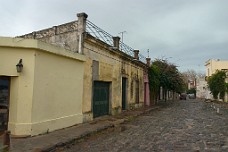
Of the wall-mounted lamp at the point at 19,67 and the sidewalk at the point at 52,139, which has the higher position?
the wall-mounted lamp at the point at 19,67

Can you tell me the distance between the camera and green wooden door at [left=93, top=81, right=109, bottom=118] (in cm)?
1595

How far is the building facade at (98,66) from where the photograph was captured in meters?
14.2

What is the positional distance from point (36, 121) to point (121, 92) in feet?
36.0

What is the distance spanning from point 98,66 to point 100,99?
2.00 m

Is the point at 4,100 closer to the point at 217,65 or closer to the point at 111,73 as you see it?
the point at 111,73

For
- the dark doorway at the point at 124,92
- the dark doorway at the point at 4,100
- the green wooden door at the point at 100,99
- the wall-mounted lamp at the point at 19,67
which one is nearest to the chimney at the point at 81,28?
the green wooden door at the point at 100,99

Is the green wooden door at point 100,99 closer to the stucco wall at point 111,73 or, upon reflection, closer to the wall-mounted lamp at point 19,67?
the stucco wall at point 111,73

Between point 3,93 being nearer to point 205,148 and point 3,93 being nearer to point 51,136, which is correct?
point 51,136

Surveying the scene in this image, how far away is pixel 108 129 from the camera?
13383 millimetres

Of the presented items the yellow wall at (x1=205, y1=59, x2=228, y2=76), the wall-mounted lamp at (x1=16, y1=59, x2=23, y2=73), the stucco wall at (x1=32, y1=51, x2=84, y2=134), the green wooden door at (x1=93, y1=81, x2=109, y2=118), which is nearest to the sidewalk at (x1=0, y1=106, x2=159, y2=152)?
the stucco wall at (x1=32, y1=51, x2=84, y2=134)

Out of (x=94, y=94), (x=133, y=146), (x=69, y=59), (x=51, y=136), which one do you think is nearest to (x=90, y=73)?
(x=94, y=94)

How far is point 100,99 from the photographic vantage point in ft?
55.1

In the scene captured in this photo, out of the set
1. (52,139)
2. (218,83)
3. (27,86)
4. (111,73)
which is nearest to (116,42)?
(111,73)

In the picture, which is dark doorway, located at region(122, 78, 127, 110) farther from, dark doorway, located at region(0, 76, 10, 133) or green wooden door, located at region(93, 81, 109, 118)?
dark doorway, located at region(0, 76, 10, 133)
